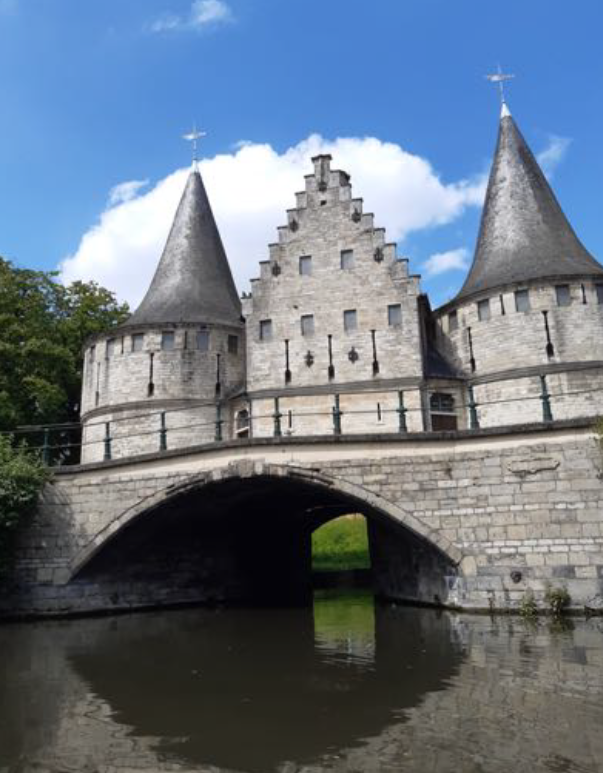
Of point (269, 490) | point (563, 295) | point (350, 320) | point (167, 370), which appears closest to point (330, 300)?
point (350, 320)

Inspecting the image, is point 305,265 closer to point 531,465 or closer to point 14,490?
point 14,490

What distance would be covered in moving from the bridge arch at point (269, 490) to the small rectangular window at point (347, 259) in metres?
10.3

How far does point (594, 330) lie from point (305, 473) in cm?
1260

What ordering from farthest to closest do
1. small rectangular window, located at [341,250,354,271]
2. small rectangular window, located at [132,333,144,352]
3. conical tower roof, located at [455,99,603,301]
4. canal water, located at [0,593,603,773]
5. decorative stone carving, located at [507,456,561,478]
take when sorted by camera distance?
small rectangular window, located at [132,333,144,352] < small rectangular window, located at [341,250,354,271] < conical tower roof, located at [455,99,603,301] < decorative stone carving, located at [507,456,561,478] < canal water, located at [0,593,603,773]

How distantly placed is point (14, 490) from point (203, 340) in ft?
37.6

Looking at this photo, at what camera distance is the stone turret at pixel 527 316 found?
67.7 feet

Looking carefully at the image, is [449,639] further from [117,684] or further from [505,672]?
[117,684]

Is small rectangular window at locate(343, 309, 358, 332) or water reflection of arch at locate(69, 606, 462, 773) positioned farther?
small rectangular window at locate(343, 309, 358, 332)

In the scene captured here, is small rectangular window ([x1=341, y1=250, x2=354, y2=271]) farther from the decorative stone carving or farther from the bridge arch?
the decorative stone carving

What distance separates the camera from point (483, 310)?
22.2m

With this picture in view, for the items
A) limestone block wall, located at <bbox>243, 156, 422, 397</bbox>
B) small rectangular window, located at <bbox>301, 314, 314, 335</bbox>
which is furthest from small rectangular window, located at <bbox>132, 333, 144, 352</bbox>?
small rectangular window, located at <bbox>301, 314, 314, 335</bbox>

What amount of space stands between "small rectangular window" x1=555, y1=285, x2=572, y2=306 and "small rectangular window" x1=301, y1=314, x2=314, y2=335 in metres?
A: 7.95

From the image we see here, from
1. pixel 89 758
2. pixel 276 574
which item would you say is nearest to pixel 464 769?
pixel 89 758

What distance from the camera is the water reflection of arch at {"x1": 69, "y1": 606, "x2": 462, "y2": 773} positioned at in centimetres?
552
